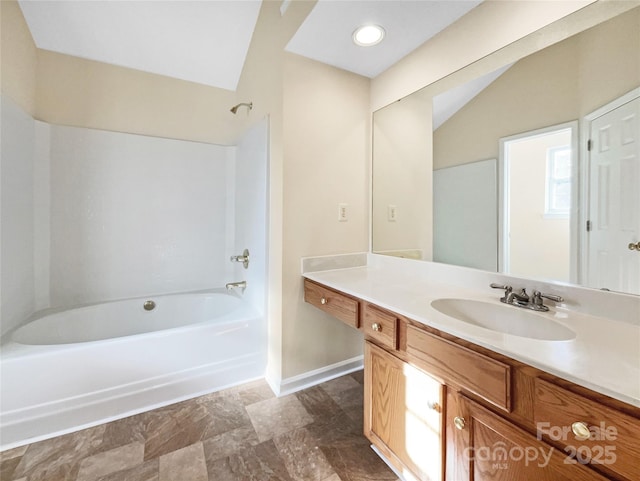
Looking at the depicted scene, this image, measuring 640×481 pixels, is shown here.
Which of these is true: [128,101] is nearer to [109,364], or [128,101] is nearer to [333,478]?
[109,364]

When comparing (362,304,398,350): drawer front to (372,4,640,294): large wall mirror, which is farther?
(362,304,398,350): drawer front

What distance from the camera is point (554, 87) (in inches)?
45.5

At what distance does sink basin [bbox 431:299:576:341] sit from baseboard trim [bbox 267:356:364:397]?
3.66ft

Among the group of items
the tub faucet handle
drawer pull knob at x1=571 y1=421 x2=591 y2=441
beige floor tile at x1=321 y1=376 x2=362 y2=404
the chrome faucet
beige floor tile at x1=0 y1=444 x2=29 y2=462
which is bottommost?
beige floor tile at x1=0 y1=444 x2=29 y2=462

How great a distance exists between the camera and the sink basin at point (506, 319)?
3.19ft

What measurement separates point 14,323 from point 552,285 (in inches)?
118

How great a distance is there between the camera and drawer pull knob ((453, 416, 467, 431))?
90 centimetres

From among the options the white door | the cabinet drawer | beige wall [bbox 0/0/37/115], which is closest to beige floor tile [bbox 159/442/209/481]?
the cabinet drawer

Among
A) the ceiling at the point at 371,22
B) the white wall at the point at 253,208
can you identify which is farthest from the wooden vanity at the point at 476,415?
the ceiling at the point at 371,22

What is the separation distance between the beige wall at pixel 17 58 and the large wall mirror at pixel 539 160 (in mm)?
2461

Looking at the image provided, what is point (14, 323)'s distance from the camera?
1785 millimetres

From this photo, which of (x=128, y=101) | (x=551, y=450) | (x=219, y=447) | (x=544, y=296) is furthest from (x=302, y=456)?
(x=128, y=101)

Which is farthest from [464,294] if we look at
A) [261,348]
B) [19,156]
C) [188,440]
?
[19,156]

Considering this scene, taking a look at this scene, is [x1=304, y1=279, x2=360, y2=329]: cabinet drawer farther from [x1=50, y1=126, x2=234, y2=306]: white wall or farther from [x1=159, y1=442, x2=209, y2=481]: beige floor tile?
[x1=50, y1=126, x2=234, y2=306]: white wall
